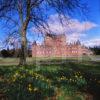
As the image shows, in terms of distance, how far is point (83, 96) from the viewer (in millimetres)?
7852

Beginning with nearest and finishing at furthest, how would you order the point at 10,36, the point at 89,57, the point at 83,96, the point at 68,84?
the point at 83,96 < the point at 68,84 < the point at 10,36 < the point at 89,57

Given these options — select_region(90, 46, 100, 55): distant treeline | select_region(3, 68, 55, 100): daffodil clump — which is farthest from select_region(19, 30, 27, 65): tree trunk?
select_region(90, 46, 100, 55): distant treeline

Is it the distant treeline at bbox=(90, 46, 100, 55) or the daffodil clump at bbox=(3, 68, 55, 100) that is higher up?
the distant treeline at bbox=(90, 46, 100, 55)

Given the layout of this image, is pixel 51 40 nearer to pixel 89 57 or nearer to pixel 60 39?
pixel 60 39

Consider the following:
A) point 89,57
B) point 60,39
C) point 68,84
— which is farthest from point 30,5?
point 89,57

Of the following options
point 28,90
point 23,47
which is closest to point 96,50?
point 23,47

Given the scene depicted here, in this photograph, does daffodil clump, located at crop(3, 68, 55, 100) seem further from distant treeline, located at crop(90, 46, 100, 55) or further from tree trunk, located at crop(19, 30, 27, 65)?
distant treeline, located at crop(90, 46, 100, 55)

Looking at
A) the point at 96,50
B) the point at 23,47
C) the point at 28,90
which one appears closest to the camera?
the point at 28,90

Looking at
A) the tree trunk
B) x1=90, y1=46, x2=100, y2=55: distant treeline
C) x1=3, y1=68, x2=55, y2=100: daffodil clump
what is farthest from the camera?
x1=90, y1=46, x2=100, y2=55: distant treeline

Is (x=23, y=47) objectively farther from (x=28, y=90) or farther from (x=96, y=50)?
(x=96, y=50)

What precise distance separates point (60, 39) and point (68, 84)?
39.2 feet

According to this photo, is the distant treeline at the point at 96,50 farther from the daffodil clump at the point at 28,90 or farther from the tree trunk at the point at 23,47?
the daffodil clump at the point at 28,90

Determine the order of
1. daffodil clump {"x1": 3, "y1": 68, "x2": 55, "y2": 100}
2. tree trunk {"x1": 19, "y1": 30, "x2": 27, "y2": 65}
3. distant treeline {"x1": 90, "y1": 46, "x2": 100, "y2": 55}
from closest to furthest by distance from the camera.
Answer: daffodil clump {"x1": 3, "y1": 68, "x2": 55, "y2": 100}, tree trunk {"x1": 19, "y1": 30, "x2": 27, "y2": 65}, distant treeline {"x1": 90, "y1": 46, "x2": 100, "y2": 55}

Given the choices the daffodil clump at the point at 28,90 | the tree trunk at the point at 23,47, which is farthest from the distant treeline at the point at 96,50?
the daffodil clump at the point at 28,90
